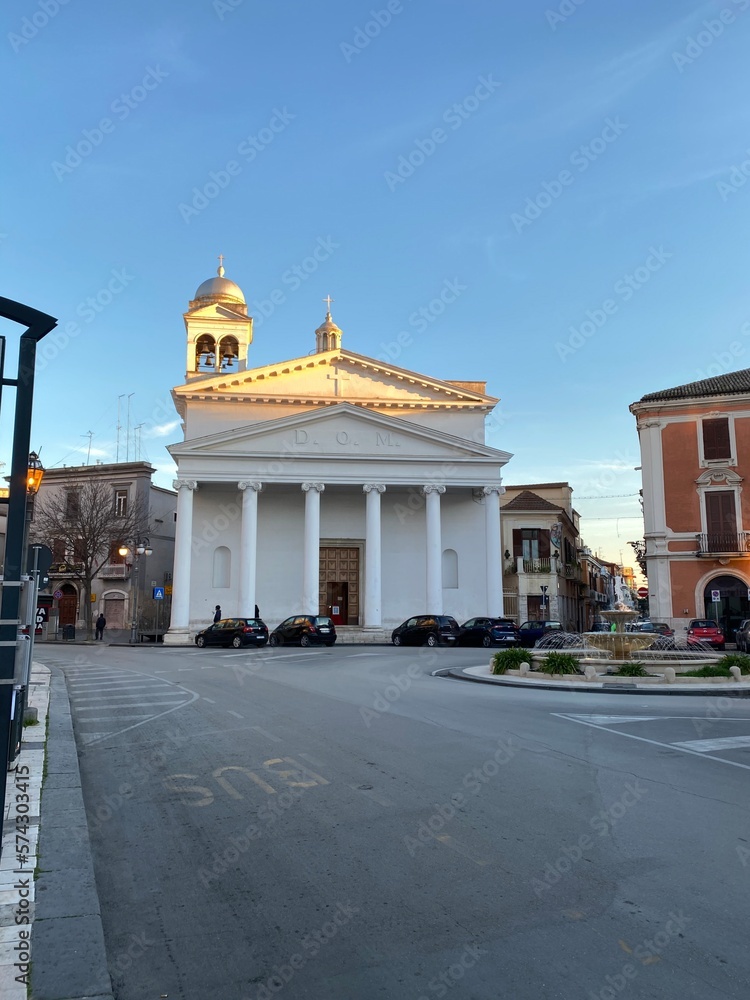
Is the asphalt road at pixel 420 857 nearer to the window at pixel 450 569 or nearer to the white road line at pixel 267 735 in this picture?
the white road line at pixel 267 735

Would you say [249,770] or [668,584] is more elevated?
[668,584]

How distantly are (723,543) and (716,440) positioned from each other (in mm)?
5278

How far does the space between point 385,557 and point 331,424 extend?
27.1 ft

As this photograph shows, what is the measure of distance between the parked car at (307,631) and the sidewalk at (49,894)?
24.6 m

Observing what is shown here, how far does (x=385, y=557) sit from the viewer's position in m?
43.5

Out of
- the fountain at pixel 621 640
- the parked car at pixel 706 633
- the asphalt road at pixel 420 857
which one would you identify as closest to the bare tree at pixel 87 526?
the parked car at pixel 706 633

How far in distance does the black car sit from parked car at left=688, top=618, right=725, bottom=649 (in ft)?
59.5

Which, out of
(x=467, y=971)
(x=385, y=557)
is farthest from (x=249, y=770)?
(x=385, y=557)

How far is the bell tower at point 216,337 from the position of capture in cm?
4616

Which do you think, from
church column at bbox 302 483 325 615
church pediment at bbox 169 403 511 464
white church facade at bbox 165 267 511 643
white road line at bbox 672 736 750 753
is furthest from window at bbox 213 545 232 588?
white road line at bbox 672 736 750 753

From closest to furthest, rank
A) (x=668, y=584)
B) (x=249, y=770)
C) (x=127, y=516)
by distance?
(x=249, y=770)
(x=668, y=584)
(x=127, y=516)

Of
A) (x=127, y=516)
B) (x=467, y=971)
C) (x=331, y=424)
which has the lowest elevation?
(x=467, y=971)

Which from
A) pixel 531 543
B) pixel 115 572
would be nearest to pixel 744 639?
pixel 531 543

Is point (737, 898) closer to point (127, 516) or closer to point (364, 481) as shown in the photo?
point (364, 481)
